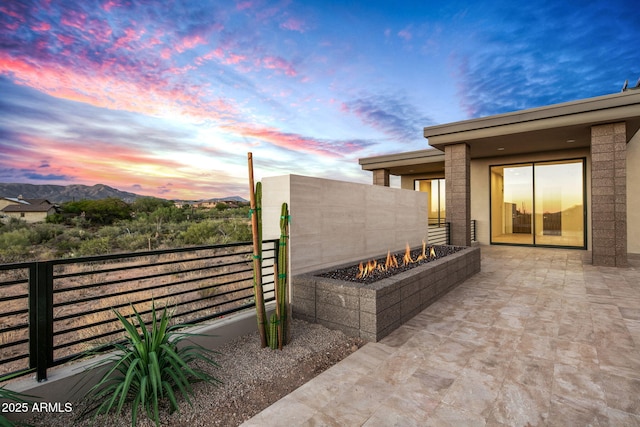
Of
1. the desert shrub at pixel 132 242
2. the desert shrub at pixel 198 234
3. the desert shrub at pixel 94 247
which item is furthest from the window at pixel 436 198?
the desert shrub at pixel 94 247

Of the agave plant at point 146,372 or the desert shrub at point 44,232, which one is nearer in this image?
the agave plant at point 146,372

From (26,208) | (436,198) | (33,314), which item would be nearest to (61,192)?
(26,208)

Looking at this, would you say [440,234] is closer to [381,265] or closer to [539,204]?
[539,204]

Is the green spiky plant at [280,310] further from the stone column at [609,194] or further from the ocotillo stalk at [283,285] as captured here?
the stone column at [609,194]

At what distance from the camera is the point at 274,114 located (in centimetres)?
830

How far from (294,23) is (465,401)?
7.44 m

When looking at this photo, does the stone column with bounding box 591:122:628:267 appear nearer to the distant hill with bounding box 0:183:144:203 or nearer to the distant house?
the distant hill with bounding box 0:183:144:203

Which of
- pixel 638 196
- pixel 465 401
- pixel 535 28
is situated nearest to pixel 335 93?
pixel 535 28

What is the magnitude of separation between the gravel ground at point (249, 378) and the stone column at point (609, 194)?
7010mm

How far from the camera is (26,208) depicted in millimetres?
11453

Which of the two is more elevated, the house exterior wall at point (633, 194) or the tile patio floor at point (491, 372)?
the house exterior wall at point (633, 194)

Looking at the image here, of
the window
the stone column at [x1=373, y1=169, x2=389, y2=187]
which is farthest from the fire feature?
the window

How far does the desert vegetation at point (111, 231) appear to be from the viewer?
31.4ft

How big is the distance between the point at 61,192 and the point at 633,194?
19.4 metres
